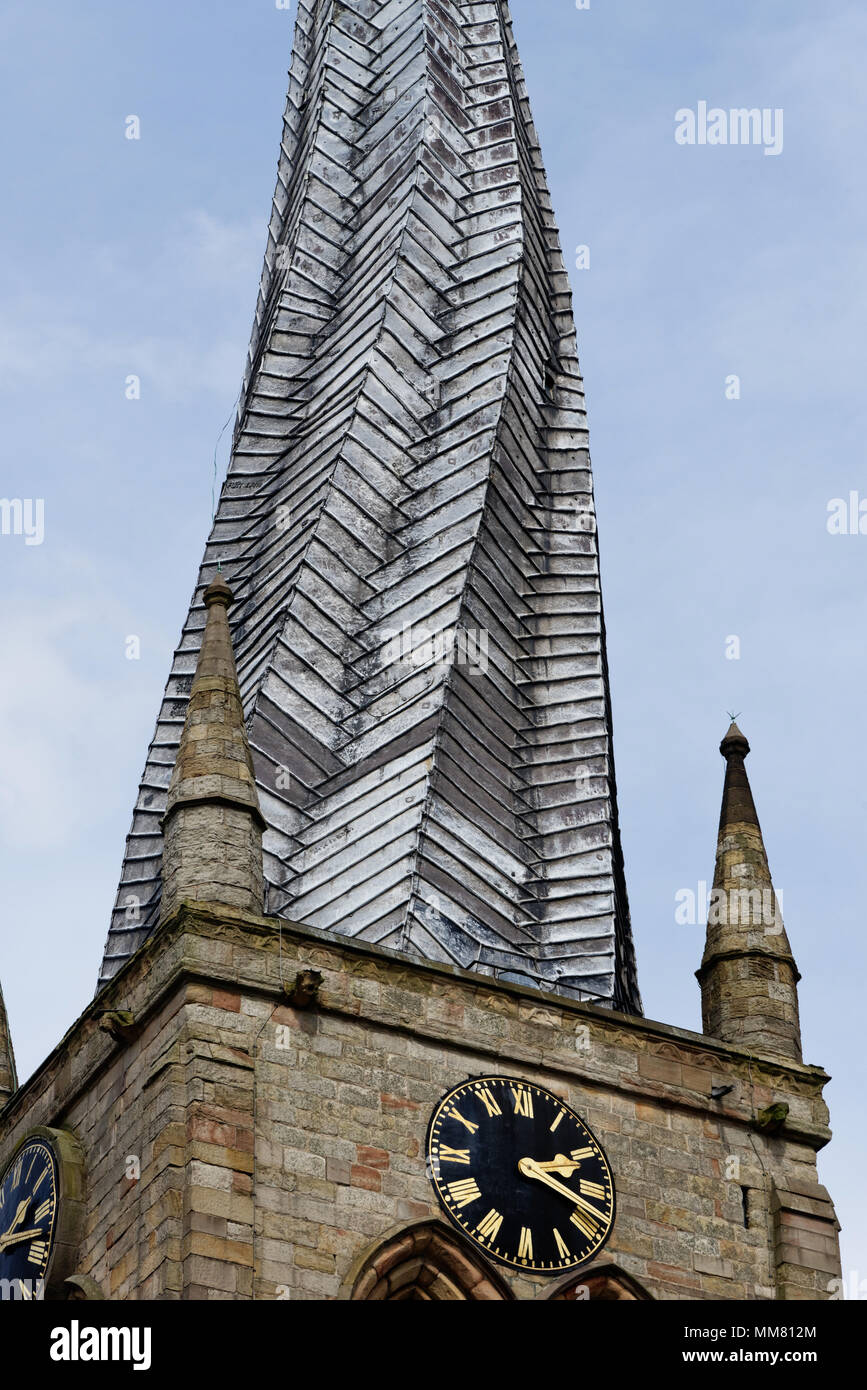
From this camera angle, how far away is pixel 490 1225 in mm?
35938

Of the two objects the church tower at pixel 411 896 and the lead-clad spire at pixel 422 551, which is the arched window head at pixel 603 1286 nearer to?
the church tower at pixel 411 896

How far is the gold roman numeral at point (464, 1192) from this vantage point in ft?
118

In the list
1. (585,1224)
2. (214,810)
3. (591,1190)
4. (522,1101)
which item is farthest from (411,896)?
(585,1224)

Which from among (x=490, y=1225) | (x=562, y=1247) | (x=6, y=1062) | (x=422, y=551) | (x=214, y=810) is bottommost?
(x=562, y=1247)

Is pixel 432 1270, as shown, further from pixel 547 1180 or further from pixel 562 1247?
pixel 547 1180

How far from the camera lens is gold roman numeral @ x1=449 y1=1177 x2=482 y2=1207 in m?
36.0

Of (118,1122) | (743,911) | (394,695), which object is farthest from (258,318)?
(118,1122)

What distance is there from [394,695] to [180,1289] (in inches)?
408

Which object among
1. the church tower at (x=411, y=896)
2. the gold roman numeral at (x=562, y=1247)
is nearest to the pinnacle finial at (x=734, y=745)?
the church tower at (x=411, y=896)

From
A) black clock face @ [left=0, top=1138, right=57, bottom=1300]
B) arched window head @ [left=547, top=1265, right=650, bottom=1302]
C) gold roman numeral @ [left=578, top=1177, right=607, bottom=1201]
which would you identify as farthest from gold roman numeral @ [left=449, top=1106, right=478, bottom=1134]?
black clock face @ [left=0, top=1138, right=57, bottom=1300]

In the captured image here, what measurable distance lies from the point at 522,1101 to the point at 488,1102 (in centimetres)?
38

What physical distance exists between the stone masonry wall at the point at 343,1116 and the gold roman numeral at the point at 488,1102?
1.02 feet

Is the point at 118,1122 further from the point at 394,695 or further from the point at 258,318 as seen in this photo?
the point at 258,318

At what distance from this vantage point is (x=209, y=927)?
36.5 m
